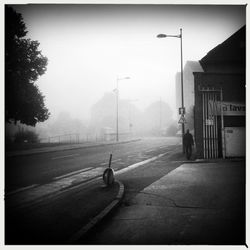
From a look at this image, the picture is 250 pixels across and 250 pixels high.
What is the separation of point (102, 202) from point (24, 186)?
3.24m

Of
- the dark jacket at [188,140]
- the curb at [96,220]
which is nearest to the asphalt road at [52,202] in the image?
the curb at [96,220]

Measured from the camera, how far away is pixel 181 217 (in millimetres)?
4902

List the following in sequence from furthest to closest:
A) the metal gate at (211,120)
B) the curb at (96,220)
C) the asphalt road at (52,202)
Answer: the metal gate at (211,120)
the asphalt road at (52,202)
the curb at (96,220)

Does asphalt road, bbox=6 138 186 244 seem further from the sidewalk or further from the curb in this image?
the sidewalk

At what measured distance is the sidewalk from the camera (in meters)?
4.02

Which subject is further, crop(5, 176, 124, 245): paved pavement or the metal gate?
the metal gate

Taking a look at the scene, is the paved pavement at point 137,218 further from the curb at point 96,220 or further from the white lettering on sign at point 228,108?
the white lettering on sign at point 228,108

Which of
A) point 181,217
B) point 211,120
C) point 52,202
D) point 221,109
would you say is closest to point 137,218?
point 181,217

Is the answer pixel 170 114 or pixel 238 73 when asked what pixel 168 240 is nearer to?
pixel 238 73

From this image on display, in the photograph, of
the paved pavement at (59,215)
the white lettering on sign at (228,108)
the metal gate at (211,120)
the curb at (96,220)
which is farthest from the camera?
the metal gate at (211,120)

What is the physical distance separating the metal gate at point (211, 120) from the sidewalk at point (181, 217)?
5657 mm

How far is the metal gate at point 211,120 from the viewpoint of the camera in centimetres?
1302

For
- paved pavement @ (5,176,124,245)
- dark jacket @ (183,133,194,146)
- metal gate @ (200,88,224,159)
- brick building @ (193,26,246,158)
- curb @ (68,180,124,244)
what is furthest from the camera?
dark jacket @ (183,133,194,146)

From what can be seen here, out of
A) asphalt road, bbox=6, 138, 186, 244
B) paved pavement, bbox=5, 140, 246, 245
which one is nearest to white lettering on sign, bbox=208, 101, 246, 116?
asphalt road, bbox=6, 138, 186, 244
